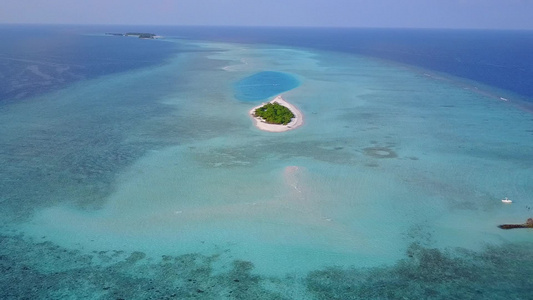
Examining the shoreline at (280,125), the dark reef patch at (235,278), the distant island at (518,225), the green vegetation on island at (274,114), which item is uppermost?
the green vegetation on island at (274,114)

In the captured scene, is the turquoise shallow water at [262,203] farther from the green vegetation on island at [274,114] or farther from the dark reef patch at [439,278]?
the green vegetation on island at [274,114]

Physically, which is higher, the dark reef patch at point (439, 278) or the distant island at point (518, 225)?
the distant island at point (518, 225)

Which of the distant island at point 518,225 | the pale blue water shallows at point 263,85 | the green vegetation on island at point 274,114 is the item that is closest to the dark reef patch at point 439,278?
the distant island at point 518,225

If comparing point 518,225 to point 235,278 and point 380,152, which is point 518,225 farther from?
point 235,278

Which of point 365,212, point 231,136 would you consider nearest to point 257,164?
point 231,136

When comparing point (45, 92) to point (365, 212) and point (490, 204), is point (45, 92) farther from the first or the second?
point (490, 204)

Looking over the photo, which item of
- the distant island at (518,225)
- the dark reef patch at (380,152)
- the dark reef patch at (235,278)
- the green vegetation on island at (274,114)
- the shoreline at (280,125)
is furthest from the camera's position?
the green vegetation on island at (274,114)

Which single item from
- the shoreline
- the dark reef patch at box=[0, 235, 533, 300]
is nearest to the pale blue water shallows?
the shoreline
